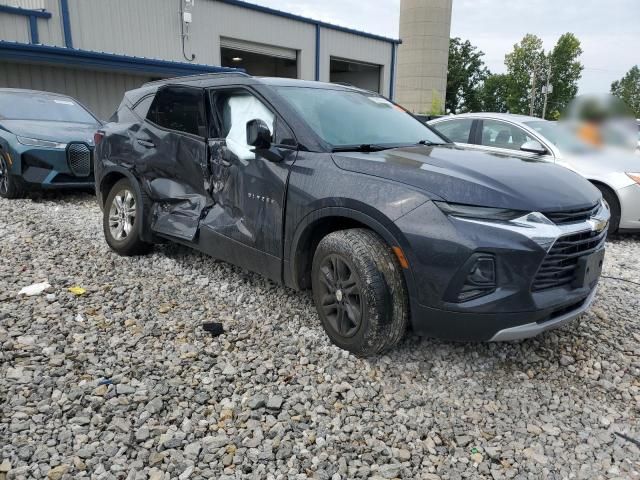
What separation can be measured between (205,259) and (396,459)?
3.02m

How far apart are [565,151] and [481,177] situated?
4364 mm

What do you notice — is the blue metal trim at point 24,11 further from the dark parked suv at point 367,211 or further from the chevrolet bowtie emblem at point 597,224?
the chevrolet bowtie emblem at point 597,224

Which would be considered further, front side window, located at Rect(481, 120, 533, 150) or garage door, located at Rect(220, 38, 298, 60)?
garage door, located at Rect(220, 38, 298, 60)

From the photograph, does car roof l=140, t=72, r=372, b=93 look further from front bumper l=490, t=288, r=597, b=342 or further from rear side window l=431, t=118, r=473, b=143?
rear side window l=431, t=118, r=473, b=143

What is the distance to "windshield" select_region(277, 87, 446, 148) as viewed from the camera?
3482 millimetres

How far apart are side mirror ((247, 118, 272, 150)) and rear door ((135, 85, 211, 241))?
0.79 m

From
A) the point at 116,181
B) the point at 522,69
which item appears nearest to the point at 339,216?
the point at 116,181

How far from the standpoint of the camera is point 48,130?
7.45 meters

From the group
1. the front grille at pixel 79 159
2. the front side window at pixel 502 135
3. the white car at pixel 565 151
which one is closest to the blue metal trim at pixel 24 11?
the front grille at pixel 79 159

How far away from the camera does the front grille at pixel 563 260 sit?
2.61m

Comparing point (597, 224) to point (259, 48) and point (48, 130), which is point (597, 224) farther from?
point (259, 48)

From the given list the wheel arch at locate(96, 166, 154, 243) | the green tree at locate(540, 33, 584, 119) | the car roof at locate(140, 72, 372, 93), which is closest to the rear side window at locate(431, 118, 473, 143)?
the car roof at locate(140, 72, 372, 93)

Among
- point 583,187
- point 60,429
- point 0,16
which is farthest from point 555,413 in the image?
point 0,16

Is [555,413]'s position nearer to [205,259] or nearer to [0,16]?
[205,259]
